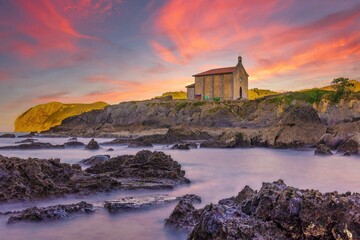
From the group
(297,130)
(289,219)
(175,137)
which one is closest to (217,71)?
(175,137)

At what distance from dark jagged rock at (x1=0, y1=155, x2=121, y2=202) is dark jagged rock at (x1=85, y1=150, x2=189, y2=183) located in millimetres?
1541

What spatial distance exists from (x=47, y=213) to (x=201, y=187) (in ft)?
20.5

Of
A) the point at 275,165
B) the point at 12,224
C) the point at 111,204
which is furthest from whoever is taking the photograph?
the point at 275,165

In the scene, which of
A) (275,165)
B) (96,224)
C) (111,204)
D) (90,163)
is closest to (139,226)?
(96,224)

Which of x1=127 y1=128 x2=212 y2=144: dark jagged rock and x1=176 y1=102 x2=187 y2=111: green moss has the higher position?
x1=176 y1=102 x2=187 y2=111: green moss

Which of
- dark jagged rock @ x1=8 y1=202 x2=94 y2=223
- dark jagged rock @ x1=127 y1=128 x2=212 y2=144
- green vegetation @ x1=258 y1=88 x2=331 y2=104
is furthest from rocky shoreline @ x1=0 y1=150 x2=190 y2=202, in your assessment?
green vegetation @ x1=258 y1=88 x2=331 y2=104

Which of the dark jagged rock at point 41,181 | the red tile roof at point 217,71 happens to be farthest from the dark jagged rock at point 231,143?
the red tile roof at point 217,71

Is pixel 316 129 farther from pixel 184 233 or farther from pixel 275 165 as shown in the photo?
pixel 184 233

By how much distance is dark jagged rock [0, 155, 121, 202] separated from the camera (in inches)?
367

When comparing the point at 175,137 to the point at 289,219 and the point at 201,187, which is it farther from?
the point at 289,219

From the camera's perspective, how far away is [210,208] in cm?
492

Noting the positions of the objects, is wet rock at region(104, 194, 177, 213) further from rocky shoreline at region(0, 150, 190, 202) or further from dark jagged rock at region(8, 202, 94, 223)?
rocky shoreline at region(0, 150, 190, 202)

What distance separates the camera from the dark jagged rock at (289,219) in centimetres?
437

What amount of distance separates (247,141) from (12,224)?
27.7 meters
